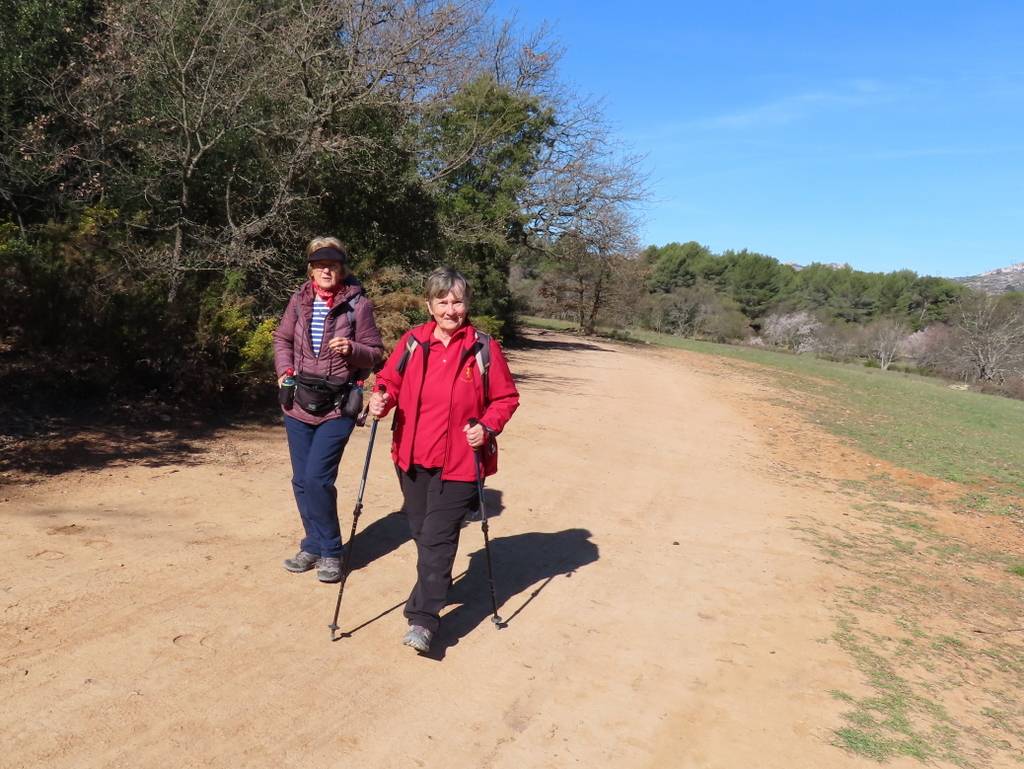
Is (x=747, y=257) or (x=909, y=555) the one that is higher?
(x=747, y=257)

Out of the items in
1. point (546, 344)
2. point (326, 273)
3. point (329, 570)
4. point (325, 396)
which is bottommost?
point (546, 344)

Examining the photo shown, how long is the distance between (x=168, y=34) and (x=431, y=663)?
9.51 metres

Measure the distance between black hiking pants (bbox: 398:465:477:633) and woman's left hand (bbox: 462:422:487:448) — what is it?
0.27 metres

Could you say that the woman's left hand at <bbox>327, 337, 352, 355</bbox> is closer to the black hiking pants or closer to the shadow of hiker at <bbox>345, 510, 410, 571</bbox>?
the black hiking pants

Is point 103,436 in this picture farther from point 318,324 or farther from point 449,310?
point 449,310

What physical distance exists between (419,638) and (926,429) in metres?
15.5

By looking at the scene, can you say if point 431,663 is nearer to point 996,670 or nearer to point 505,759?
point 505,759

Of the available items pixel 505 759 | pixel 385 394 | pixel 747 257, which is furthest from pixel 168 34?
pixel 747 257

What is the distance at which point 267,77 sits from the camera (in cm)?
1112

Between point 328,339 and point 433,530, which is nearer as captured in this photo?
point 433,530

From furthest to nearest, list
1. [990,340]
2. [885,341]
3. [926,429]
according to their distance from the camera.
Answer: [885,341] < [990,340] < [926,429]

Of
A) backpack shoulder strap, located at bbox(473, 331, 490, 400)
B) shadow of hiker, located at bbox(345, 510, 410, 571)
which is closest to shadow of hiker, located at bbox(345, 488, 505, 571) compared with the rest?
shadow of hiker, located at bbox(345, 510, 410, 571)

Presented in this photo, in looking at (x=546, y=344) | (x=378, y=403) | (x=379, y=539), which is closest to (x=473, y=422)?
(x=378, y=403)

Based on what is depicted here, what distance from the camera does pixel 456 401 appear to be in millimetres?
3885
